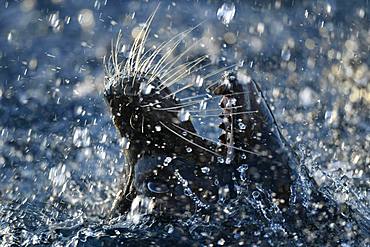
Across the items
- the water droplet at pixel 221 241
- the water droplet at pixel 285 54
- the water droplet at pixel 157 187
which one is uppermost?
the water droplet at pixel 285 54

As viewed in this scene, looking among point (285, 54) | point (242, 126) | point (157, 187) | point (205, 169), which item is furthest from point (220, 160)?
point (285, 54)

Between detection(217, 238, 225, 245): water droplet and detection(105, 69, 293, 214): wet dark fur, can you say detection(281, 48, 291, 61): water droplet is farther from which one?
detection(217, 238, 225, 245): water droplet

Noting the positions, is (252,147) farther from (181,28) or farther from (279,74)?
(181,28)

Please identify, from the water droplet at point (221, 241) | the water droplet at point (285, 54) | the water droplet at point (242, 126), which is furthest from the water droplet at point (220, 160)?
the water droplet at point (285, 54)

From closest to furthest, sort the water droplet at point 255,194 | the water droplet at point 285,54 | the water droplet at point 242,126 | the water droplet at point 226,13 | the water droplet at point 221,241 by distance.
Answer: the water droplet at point 221,241 → the water droplet at point 255,194 → the water droplet at point 242,126 → the water droplet at point 285,54 → the water droplet at point 226,13

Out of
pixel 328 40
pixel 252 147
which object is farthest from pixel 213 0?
pixel 252 147

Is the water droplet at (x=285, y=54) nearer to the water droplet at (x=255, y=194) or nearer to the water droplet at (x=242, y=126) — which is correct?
the water droplet at (x=242, y=126)

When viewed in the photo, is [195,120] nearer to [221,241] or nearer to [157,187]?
[157,187]
